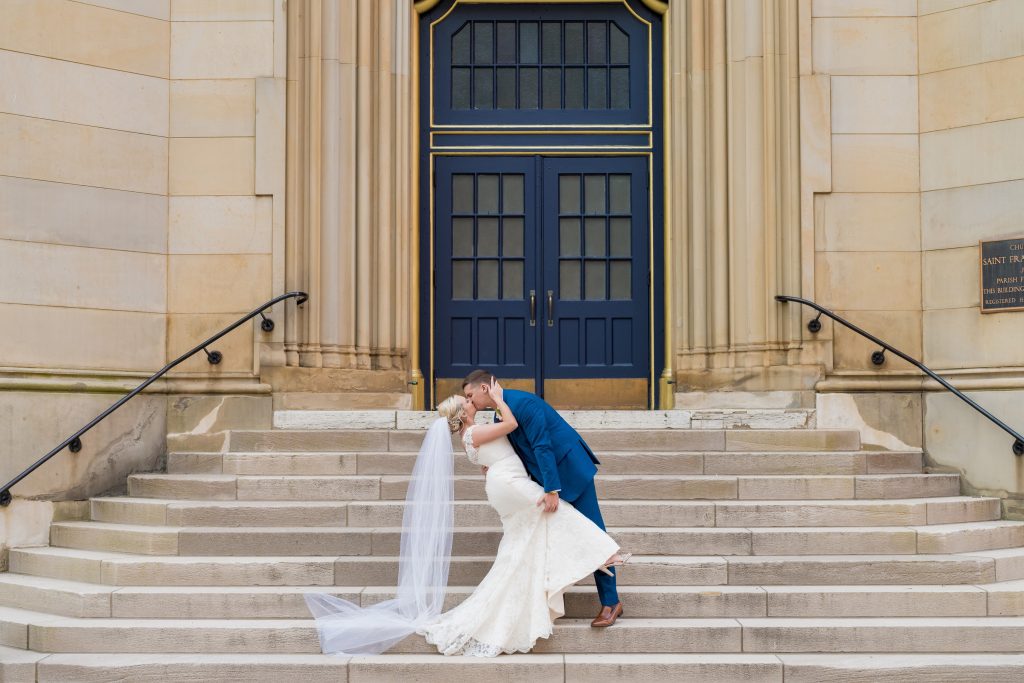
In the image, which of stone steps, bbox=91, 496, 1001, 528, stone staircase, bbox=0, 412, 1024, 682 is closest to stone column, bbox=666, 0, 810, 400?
stone staircase, bbox=0, 412, 1024, 682

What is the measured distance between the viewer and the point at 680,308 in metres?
10.1

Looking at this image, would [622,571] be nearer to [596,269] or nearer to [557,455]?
[557,455]

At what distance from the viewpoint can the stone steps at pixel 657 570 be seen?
23.1ft

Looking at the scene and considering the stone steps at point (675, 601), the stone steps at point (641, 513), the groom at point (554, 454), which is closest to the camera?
the groom at point (554, 454)

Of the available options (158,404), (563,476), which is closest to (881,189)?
(563,476)

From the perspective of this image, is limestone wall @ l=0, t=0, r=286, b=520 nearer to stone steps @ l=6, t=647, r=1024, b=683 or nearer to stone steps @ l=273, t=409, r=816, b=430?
stone steps @ l=273, t=409, r=816, b=430

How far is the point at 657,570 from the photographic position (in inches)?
277

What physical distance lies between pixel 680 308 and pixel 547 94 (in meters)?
2.43

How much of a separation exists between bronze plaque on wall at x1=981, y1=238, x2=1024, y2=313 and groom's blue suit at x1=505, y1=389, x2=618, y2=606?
429 centimetres

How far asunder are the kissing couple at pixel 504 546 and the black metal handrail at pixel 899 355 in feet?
11.2

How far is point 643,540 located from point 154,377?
4.14 meters

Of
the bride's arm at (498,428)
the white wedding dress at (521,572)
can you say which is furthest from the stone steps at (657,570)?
the bride's arm at (498,428)

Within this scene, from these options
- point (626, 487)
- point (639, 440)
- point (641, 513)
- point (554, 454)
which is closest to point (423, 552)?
point (554, 454)

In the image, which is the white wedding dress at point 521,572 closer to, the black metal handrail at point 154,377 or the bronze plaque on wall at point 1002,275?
the black metal handrail at point 154,377
